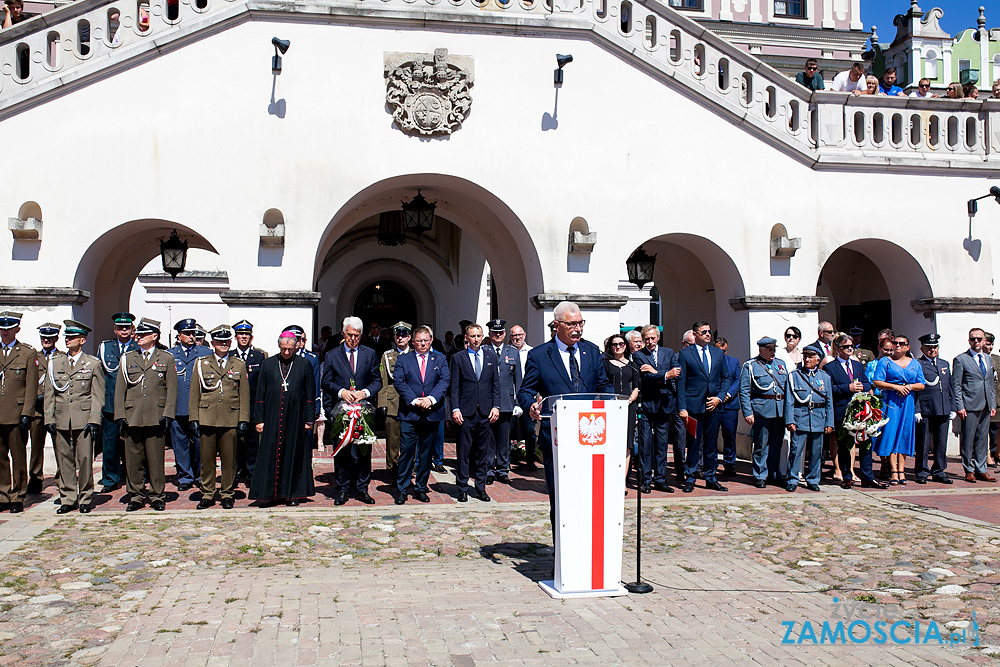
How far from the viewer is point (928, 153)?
1322cm

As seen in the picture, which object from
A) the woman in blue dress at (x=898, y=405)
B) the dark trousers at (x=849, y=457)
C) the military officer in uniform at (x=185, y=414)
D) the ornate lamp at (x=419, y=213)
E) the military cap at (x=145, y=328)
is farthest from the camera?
the ornate lamp at (x=419, y=213)

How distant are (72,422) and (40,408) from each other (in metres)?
0.80

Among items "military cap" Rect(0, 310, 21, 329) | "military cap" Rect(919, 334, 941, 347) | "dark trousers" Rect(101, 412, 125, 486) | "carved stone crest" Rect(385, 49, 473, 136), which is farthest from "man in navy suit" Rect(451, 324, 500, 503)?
"military cap" Rect(919, 334, 941, 347)

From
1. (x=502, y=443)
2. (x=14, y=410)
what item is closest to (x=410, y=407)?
(x=502, y=443)

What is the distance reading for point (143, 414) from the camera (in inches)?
341

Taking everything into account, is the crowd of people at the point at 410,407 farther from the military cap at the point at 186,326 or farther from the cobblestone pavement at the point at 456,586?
the cobblestone pavement at the point at 456,586

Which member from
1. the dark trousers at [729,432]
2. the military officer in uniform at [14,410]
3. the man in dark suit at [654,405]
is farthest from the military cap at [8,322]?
the dark trousers at [729,432]

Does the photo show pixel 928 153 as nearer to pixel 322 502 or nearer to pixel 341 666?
pixel 322 502

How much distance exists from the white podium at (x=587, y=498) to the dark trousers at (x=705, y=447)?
14.9 feet

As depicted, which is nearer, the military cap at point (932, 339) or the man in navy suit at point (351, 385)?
the man in navy suit at point (351, 385)

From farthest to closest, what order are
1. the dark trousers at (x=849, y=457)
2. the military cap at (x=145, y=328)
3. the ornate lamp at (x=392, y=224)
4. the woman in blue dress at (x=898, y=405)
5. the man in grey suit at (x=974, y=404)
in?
the ornate lamp at (x=392, y=224) < the man in grey suit at (x=974, y=404) < the woman in blue dress at (x=898, y=405) < the dark trousers at (x=849, y=457) < the military cap at (x=145, y=328)

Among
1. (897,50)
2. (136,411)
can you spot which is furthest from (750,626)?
(897,50)

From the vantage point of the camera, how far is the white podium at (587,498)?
5559 mm

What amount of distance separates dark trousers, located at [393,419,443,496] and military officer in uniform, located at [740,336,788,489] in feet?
12.3
